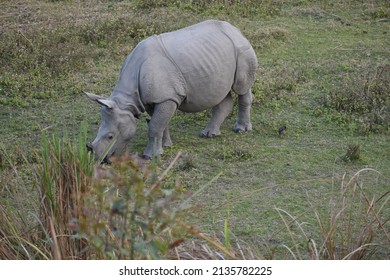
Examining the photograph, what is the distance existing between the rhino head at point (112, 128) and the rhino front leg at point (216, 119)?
1.08 m

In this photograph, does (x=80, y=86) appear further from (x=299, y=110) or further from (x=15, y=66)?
(x=299, y=110)

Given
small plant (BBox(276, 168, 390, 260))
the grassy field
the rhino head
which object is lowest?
the grassy field

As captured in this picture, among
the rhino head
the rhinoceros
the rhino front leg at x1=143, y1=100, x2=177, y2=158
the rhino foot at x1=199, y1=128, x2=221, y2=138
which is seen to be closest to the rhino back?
the rhinoceros

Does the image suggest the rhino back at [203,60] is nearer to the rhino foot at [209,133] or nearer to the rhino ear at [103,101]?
the rhino foot at [209,133]

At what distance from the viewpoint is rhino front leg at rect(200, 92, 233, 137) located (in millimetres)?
8875

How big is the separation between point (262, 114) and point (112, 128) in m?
2.19

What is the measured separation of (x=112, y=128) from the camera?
314 inches

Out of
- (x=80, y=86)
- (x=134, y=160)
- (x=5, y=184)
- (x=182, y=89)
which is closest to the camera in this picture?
(x=134, y=160)

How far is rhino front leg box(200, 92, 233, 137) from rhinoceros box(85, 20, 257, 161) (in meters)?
0.20

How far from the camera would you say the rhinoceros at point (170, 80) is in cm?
804

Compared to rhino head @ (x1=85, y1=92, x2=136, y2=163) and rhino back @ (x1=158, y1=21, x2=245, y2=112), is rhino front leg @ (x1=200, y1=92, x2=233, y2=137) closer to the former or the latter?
rhino back @ (x1=158, y1=21, x2=245, y2=112)
